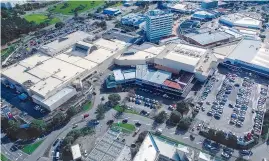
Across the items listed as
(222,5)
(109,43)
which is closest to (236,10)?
(222,5)

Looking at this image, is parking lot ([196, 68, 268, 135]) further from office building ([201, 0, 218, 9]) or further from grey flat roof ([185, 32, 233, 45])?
office building ([201, 0, 218, 9])

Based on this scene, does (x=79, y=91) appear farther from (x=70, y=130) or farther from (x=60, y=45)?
(x=60, y=45)

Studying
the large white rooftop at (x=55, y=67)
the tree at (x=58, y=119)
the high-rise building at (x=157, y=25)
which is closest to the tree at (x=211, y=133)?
the tree at (x=58, y=119)

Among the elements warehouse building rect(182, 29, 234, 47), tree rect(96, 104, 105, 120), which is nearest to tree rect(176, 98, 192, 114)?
tree rect(96, 104, 105, 120)

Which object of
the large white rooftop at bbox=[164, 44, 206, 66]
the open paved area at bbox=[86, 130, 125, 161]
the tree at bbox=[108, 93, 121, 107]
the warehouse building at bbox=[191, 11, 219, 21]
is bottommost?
the tree at bbox=[108, 93, 121, 107]

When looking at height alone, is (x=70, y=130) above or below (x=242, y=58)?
below
